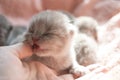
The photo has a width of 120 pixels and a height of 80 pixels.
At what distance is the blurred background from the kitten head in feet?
2.76

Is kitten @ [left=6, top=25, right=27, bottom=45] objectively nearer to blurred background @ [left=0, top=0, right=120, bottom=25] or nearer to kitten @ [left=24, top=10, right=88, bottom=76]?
blurred background @ [left=0, top=0, right=120, bottom=25]

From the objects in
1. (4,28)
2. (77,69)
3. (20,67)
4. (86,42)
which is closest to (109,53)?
(86,42)

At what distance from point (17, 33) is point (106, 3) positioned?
30.6 inches

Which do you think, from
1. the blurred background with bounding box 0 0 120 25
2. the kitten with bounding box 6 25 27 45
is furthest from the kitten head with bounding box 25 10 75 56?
the blurred background with bounding box 0 0 120 25

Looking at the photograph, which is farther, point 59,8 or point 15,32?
point 59,8

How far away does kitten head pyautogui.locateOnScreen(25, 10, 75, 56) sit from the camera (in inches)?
49.2

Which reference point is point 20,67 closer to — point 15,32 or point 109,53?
point 109,53

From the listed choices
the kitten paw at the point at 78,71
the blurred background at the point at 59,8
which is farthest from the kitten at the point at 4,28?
the kitten paw at the point at 78,71

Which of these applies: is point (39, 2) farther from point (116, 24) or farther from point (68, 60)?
point (68, 60)

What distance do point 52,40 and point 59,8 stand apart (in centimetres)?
107

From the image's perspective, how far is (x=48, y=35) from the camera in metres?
1.27

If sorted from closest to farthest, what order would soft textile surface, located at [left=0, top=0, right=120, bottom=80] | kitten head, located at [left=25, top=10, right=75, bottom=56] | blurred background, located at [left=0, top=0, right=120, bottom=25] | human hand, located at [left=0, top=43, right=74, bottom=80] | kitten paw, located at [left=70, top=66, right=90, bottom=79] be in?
human hand, located at [left=0, top=43, right=74, bottom=80]
kitten head, located at [left=25, top=10, right=75, bottom=56]
kitten paw, located at [left=70, top=66, right=90, bottom=79]
soft textile surface, located at [left=0, top=0, right=120, bottom=80]
blurred background, located at [left=0, top=0, right=120, bottom=25]

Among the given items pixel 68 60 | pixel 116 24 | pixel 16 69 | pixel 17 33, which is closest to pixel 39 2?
pixel 17 33

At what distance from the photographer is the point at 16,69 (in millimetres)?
1146
